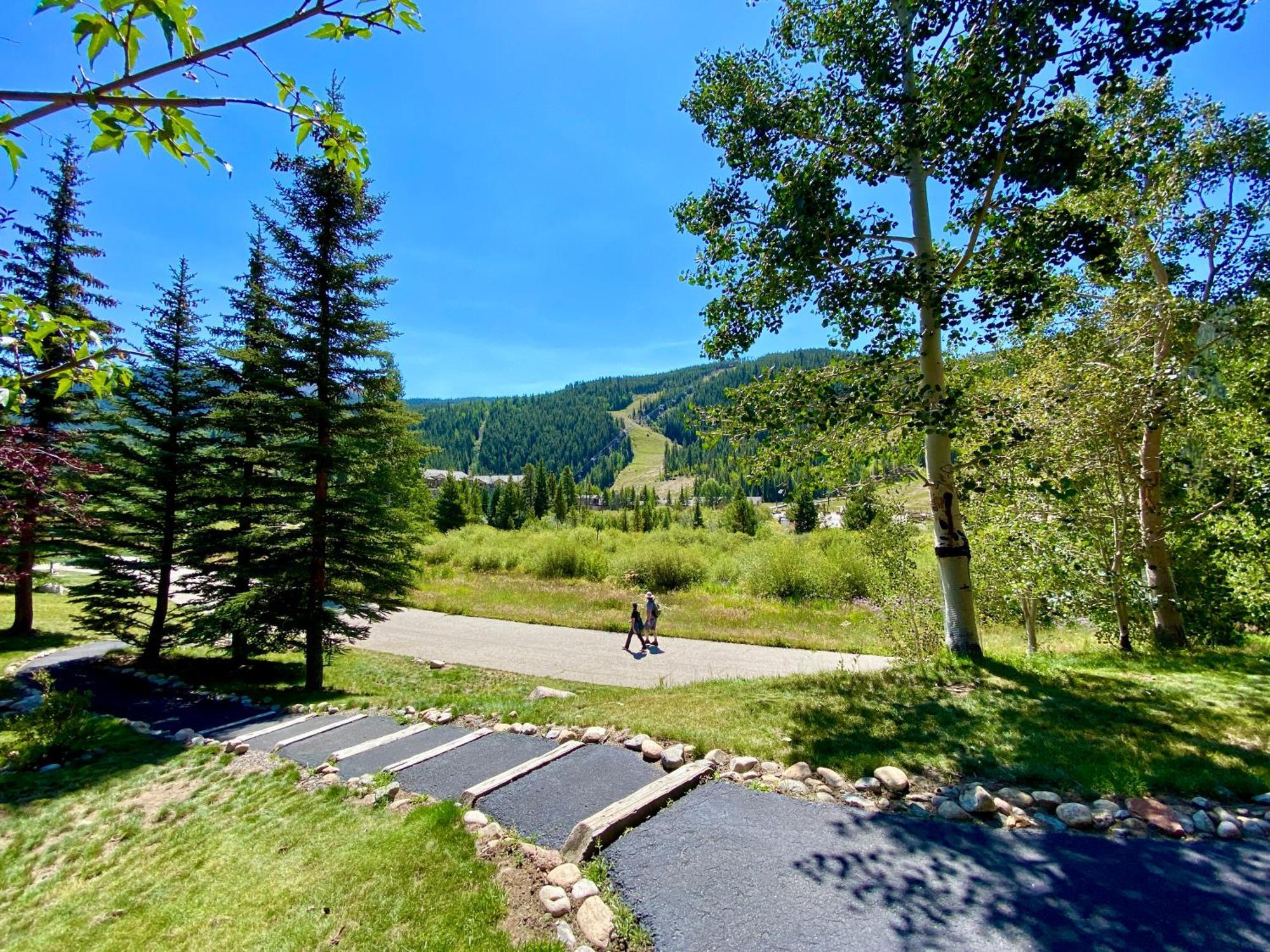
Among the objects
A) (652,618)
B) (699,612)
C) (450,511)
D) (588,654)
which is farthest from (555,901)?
(450,511)

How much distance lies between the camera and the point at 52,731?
24.1 ft

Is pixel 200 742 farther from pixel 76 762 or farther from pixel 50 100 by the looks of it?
pixel 50 100

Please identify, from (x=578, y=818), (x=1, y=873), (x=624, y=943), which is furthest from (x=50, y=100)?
(x=1, y=873)

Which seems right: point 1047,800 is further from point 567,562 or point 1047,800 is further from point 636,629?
point 567,562

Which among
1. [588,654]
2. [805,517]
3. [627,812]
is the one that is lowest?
[588,654]

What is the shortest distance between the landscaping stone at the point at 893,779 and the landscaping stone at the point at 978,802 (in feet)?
1.29

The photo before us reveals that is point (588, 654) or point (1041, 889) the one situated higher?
point (1041, 889)

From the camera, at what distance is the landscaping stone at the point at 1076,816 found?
143 inches

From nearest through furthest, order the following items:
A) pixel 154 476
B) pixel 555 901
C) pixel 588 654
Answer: pixel 555 901, pixel 154 476, pixel 588 654

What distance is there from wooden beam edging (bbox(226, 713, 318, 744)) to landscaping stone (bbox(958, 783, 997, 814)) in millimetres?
9130

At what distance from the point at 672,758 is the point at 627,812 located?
1.10 meters

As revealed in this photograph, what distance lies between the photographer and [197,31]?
1521 mm

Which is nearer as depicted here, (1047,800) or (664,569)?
(1047,800)

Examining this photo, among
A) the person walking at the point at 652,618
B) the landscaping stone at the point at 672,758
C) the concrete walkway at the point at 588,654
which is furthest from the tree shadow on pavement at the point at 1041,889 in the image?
the person walking at the point at 652,618
